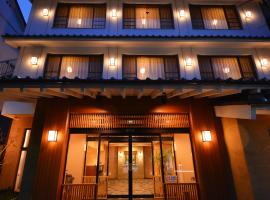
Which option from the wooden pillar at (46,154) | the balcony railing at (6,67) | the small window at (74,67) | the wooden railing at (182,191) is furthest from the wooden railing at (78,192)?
the balcony railing at (6,67)

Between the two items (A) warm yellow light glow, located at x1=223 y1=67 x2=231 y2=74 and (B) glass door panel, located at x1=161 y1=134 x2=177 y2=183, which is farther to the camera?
(A) warm yellow light glow, located at x1=223 y1=67 x2=231 y2=74

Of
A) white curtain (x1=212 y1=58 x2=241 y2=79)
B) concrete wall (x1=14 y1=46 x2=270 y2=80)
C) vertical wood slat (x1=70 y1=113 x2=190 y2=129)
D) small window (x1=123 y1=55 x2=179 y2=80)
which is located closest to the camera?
vertical wood slat (x1=70 y1=113 x2=190 y2=129)

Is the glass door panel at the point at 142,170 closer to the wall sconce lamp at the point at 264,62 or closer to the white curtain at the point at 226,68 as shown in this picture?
Result: the white curtain at the point at 226,68

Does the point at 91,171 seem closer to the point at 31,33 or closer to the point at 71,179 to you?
the point at 71,179

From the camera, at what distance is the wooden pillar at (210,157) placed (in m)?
5.69

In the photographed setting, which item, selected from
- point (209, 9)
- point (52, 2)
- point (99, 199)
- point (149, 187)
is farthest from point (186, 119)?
point (52, 2)

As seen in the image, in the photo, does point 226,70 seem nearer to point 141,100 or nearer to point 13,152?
point 141,100

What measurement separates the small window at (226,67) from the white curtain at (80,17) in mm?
6093

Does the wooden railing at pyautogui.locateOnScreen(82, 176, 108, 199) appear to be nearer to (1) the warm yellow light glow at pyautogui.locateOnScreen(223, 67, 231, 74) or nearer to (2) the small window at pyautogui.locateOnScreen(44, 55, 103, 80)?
(2) the small window at pyautogui.locateOnScreen(44, 55, 103, 80)

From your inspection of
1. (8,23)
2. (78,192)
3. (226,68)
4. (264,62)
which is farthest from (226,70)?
(8,23)

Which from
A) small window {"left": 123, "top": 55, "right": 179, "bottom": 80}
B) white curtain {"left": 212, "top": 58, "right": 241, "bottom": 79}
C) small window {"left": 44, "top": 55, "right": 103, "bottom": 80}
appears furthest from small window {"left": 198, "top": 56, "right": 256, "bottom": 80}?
small window {"left": 44, "top": 55, "right": 103, "bottom": 80}

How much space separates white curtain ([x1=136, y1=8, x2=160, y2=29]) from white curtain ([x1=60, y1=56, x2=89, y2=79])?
350 cm

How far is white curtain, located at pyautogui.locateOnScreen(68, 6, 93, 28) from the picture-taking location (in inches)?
336

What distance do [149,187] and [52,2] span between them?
10842 millimetres
